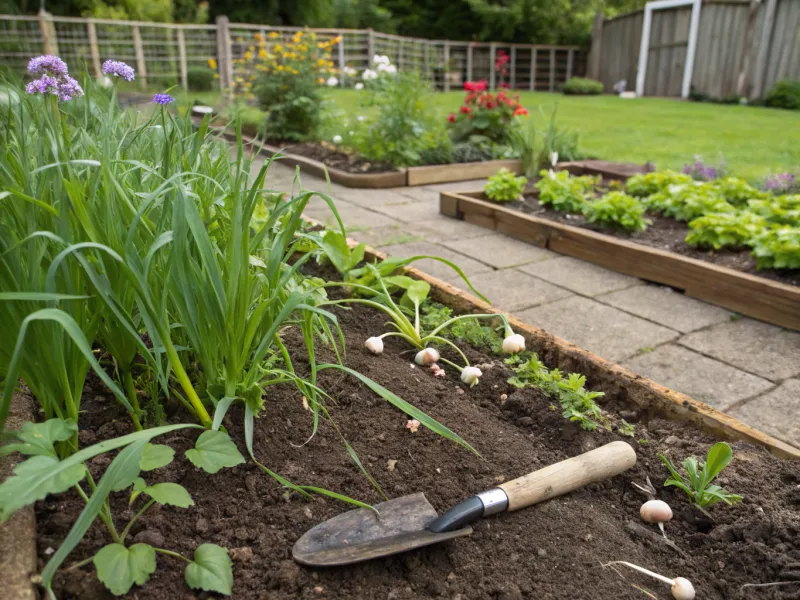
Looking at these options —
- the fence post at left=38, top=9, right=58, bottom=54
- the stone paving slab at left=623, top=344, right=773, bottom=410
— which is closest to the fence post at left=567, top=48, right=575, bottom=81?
the fence post at left=38, top=9, right=58, bottom=54

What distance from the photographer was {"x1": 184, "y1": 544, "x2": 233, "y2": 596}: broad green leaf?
3.27 feet

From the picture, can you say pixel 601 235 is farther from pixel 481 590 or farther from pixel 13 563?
pixel 13 563

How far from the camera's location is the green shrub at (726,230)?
3123 millimetres

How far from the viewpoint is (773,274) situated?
9.50ft

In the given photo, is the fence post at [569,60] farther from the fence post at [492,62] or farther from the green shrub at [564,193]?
the green shrub at [564,193]

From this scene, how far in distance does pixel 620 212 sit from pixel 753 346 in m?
1.36

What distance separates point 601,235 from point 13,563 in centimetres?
321

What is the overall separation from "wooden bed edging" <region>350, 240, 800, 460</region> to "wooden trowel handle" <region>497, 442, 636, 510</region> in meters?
0.35

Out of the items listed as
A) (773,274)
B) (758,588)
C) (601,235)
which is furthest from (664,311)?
(758,588)

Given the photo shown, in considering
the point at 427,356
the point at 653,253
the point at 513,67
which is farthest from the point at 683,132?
the point at 513,67

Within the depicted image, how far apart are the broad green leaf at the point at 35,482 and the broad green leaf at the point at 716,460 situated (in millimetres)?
1244

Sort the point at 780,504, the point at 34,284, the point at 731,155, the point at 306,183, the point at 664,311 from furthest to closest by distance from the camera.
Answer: the point at 731,155 → the point at 306,183 → the point at 664,311 → the point at 780,504 → the point at 34,284

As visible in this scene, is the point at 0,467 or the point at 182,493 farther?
the point at 0,467

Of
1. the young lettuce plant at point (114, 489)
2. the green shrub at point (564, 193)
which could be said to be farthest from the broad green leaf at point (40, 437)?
the green shrub at point (564, 193)
